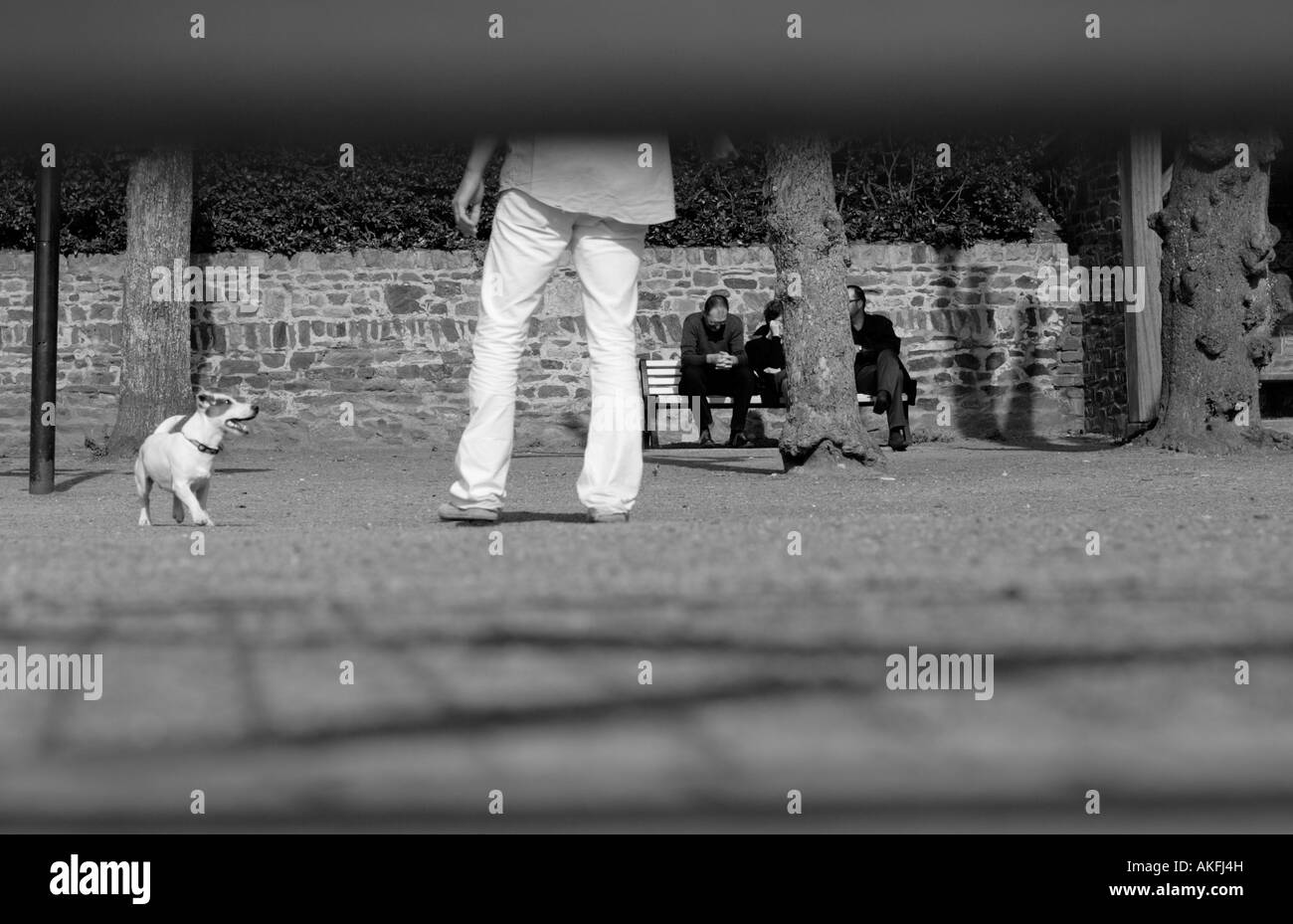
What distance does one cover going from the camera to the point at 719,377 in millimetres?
15031

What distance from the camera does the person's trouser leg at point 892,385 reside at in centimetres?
1390

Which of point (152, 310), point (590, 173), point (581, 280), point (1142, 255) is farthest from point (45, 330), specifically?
point (1142, 255)

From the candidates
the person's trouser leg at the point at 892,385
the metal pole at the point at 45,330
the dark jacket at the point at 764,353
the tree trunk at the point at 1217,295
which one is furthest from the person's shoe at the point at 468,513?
the dark jacket at the point at 764,353

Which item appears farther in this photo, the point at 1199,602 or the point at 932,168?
the point at 932,168

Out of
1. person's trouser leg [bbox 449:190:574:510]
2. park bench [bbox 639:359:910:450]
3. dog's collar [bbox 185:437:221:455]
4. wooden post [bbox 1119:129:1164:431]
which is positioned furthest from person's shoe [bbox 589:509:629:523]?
park bench [bbox 639:359:910:450]

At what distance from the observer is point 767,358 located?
49.7ft

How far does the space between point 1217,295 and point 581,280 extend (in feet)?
21.4

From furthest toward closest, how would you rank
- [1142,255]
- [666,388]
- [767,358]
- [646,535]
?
[666,388] → [767,358] → [1142,255] → [646,535]

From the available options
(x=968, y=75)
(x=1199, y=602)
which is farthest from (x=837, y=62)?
(x=1199, y=602)

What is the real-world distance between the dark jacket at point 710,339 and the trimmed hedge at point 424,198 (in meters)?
1.28

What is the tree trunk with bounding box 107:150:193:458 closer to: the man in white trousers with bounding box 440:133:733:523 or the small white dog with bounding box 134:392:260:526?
the small white dog with bounding box 134:392:260:526

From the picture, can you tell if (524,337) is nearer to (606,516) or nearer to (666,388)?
(606,516)

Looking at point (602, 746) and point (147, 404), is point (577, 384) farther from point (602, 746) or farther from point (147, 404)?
point (602, 746)

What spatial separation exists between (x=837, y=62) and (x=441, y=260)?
11.5m
